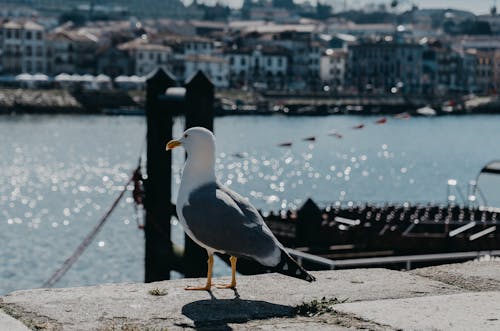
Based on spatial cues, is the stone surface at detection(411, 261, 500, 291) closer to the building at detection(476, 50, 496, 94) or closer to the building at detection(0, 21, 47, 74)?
the building at detection(0, 21, 47, 74)

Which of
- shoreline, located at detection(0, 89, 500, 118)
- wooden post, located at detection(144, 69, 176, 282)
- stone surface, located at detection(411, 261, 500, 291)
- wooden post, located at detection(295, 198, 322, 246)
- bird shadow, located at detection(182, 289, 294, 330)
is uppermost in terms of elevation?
bird shadow, located at detection(182, 289, 294, 330)

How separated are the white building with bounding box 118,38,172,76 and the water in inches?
590

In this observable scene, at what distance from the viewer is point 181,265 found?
13414mm

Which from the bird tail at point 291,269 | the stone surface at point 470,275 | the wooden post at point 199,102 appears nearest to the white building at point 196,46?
the wooden post at point 199,102

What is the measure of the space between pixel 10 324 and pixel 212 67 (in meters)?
139

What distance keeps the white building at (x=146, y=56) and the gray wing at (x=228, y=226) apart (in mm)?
137404

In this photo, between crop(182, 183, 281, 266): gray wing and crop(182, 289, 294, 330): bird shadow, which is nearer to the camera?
crop(182, 289, 294, 330): bird shadow

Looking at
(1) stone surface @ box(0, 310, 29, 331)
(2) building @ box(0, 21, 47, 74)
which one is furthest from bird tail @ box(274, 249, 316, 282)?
(2) building @ box(0, 21, 47, 74)

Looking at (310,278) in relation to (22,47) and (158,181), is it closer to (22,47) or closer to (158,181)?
(158,181)

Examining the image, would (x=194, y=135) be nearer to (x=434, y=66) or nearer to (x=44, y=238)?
(x=44, y=238)

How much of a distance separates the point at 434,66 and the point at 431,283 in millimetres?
165705

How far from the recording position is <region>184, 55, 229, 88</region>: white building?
14138cm

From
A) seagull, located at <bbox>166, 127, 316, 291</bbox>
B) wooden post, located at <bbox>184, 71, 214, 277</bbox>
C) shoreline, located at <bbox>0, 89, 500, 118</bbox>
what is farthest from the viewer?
shoreline, located at <bbox>0, 89, 500, 118</bbox>

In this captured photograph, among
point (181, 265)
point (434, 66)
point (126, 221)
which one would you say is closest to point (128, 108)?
point (434, 66)
